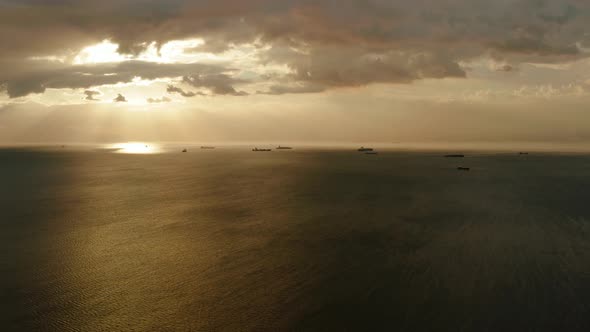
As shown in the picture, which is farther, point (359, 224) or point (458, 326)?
point (359, 224)

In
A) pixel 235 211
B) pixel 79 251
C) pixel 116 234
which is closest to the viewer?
pixel 79 251

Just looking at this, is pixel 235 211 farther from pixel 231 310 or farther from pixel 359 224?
pixel 231 310

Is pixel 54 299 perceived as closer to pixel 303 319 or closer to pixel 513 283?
pixel 303 319

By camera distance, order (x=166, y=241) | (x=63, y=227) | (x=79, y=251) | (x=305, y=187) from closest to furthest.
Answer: (x=79, y=251)
(x=166, y=241)
(x=63, y=227)
(x=305, y=187)

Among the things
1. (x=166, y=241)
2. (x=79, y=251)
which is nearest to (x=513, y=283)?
(x=166, y=241)

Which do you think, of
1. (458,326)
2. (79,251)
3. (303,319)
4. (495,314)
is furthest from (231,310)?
(79,251)

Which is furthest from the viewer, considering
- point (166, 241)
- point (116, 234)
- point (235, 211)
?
point (235, 211)
